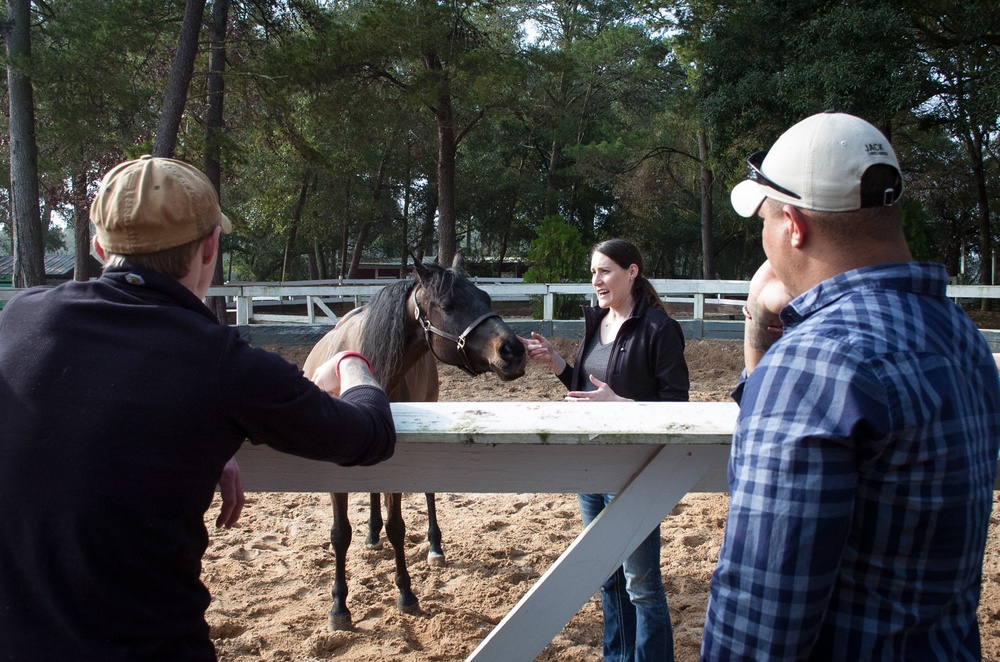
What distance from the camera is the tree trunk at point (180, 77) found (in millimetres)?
12047

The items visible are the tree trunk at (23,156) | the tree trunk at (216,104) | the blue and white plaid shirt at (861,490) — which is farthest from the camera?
the tree trunk at (23,156)

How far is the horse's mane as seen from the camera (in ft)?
13.1

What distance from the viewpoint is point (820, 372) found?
3.37ft

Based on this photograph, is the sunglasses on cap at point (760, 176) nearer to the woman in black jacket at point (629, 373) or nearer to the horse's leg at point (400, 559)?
the woman in black jacket at point (629, 373)

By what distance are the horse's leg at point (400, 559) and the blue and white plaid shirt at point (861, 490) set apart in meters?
2.85

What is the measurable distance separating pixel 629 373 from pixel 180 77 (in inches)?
464

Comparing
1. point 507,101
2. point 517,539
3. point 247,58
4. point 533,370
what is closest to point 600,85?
point 507,101

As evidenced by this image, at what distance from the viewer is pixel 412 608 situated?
387cm

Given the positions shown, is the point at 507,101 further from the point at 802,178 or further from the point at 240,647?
the point at 802,178

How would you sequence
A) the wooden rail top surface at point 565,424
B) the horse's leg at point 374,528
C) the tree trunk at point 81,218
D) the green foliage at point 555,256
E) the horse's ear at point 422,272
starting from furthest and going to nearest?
the tree trunk at point 81,218
the green foliage at point 555,256
the horse's leg at point 374,528
the horse's ear at point 422,272
the wooden rail top surface at point 565,424

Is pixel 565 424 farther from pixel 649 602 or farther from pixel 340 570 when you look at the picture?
pixel 340 570

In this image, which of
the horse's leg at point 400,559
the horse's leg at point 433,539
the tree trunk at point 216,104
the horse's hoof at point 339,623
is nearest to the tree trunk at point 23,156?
the tree trunk at point 216,104

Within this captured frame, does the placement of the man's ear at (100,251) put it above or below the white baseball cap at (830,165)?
below

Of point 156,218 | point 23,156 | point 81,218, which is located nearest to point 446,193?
point 23,156
